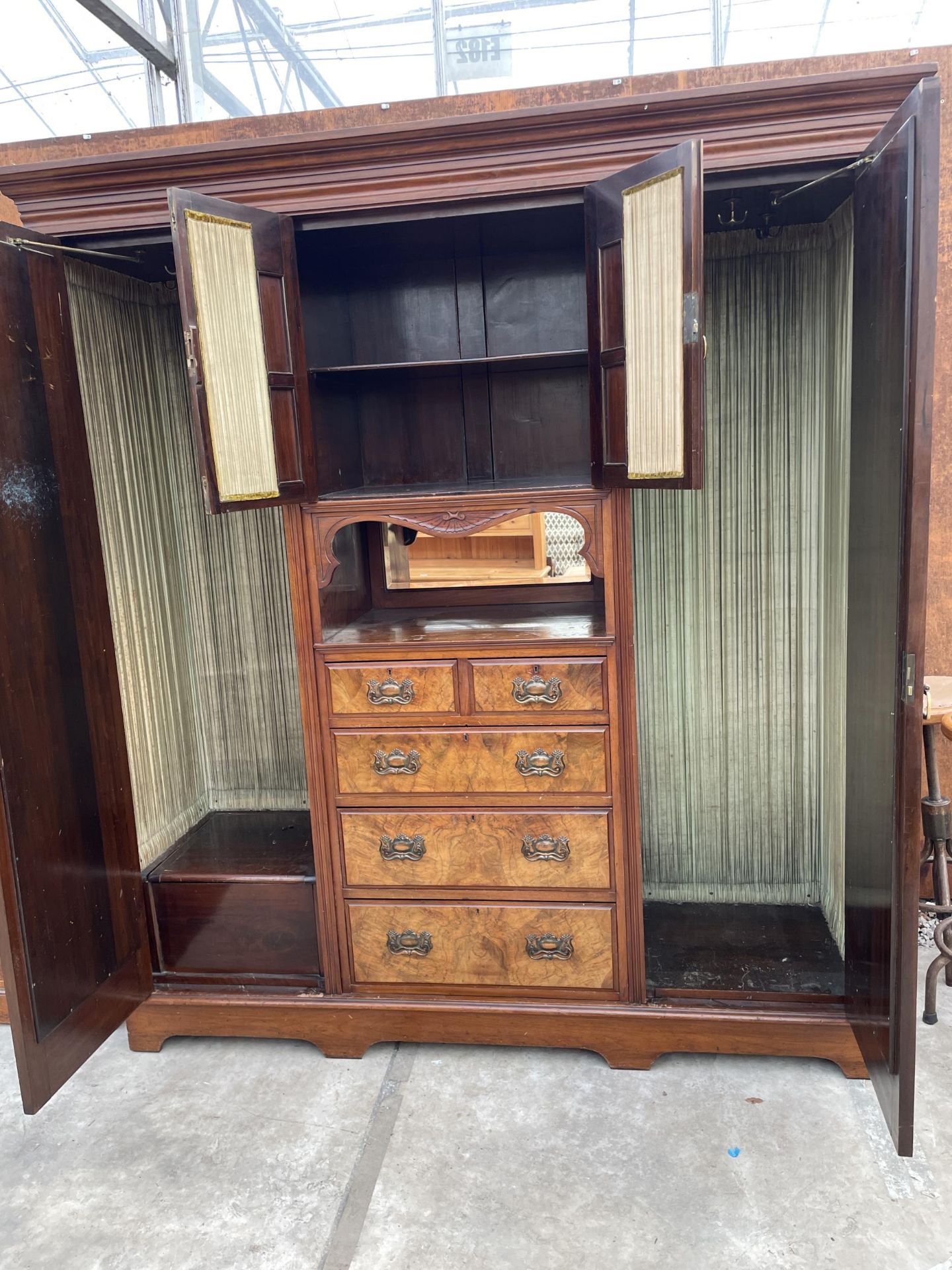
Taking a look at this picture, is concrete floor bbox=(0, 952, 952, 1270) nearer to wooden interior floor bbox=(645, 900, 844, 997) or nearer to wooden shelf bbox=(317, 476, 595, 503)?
wooden interior floor bbox=(645, 900, 844, 997)

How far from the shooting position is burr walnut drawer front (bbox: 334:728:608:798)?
234cm

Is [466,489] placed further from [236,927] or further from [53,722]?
[236,927]

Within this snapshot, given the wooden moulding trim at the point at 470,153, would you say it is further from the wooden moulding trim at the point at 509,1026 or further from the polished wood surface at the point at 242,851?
the wooden moulding trim at the point at 509,1026

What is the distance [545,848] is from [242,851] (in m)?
0.95

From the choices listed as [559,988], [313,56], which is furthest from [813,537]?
[313,56]

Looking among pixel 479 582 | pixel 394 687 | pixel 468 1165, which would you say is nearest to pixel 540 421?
pixel 479 582

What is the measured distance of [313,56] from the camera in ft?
8.95

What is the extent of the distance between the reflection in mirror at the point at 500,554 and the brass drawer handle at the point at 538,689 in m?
0.57

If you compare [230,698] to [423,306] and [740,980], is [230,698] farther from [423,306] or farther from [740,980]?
[740,980]

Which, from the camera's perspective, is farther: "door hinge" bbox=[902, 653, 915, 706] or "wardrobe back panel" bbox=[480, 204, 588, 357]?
"wardrobe back panel" bbox=[480, 204, 588, 357]

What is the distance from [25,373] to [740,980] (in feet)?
7.50

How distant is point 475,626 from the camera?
256 cm

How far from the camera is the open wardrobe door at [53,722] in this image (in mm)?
2064

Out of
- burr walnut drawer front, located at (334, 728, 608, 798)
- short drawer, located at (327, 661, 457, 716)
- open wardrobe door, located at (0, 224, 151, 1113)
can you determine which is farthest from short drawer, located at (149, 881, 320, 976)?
short drawer, located at (327, 661, 457, 716)
